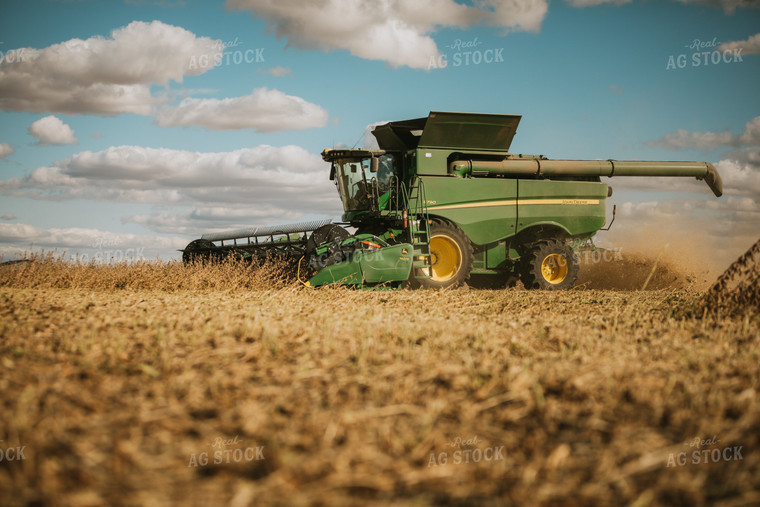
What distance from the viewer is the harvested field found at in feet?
6.55

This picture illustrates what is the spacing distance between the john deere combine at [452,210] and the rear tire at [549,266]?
19mm

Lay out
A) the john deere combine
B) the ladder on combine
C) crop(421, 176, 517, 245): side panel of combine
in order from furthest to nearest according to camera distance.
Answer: crop(421, 176, 517, 245): side panel of combine < the john deere combine < the ladder on combine

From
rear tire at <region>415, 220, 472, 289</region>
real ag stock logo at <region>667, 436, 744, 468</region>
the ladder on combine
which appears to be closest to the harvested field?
real ag stock logo at <region>667, 436, 744, 468</region>

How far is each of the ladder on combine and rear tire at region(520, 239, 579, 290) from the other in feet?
6.86

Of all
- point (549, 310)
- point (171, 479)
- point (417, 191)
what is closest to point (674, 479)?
point (171, 479)

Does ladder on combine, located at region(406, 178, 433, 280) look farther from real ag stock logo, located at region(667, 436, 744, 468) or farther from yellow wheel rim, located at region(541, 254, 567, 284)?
real ag stock logo, located at region(667, 436, 744, 468)

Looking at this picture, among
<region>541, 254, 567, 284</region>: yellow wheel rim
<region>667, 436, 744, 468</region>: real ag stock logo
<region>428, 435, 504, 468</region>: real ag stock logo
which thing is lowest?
<region>667, 436, 744, 468</region>: real ag stock logo

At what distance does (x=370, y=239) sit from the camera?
943cm

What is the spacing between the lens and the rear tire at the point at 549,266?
1078 cm

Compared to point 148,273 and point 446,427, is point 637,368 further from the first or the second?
point 148,273

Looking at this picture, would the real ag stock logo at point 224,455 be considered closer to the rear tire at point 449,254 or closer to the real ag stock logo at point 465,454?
the real ag stock logo at point 465,454

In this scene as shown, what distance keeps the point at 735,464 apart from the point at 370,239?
7.45 m

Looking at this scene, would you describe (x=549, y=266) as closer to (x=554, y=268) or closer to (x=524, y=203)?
(x=554, y=268)

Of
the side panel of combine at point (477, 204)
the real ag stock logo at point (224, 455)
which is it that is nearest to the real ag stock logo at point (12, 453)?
the real ag stock logo at point (224, 455)
